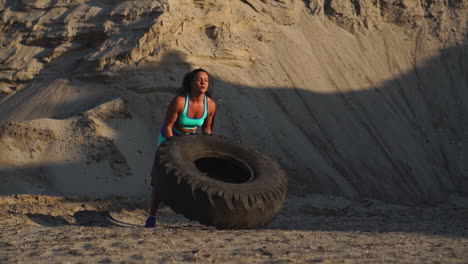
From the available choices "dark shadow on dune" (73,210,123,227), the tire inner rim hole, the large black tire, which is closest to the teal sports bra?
the large black tire

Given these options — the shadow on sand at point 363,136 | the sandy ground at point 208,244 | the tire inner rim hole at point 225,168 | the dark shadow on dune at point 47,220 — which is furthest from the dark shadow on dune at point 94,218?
the shadow on sand at point 363,136

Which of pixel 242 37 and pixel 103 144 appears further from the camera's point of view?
pixel 242 37

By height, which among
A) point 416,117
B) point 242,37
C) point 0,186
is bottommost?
point 416,117

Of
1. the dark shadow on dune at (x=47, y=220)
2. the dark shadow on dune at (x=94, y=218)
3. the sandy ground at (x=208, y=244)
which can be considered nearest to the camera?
the sandy ground at (x=208, y=244)

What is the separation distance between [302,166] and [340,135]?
1719 mm

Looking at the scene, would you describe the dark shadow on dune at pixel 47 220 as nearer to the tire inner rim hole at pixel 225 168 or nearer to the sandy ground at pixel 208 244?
the sandy ground at pixel 208 244

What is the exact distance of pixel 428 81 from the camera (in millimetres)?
16906

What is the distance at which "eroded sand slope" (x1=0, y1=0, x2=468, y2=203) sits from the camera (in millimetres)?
11727

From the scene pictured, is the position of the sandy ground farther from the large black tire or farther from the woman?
the woman

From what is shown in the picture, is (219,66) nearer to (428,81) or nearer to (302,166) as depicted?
(302,166)

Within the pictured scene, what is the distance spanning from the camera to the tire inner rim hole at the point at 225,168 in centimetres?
770

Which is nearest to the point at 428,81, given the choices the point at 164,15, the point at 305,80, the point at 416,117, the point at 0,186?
the point at 416,117

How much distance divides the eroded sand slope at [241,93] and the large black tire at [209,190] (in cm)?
407

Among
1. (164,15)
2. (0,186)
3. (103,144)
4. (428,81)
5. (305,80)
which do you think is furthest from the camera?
(428,81)
